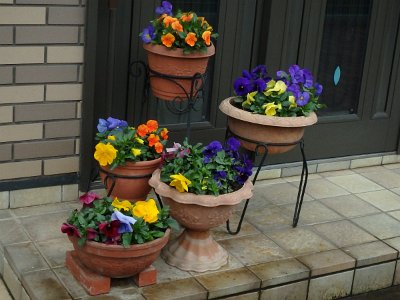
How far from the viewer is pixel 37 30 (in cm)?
411

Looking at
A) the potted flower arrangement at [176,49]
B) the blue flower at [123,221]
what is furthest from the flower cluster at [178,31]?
the blue flower at [123,221]

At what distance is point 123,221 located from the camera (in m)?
3.41

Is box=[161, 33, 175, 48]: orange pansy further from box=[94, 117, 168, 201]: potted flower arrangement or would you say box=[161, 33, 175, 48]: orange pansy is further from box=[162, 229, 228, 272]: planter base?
box=[162, 229, 228, 272]: planter base

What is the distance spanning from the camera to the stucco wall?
4074 millimetres

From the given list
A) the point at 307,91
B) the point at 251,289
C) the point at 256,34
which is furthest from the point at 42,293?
the point at 256,34

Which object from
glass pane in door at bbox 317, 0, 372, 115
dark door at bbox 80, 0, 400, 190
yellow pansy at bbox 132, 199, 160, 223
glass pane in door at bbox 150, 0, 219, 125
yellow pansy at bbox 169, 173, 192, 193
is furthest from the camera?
glass pane in door at bbox 317, 0, 372, 115

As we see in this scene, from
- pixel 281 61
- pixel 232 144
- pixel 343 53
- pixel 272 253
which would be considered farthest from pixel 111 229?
pixel 343 53

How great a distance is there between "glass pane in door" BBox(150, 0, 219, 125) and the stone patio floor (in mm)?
581

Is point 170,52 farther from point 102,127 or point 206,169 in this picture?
point 206,169

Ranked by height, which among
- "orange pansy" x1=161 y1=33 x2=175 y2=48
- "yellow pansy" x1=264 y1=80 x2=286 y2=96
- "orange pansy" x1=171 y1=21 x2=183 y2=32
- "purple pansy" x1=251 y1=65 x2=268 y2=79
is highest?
"orange pansy" x1=171 y1=21 x2=183 y2=32

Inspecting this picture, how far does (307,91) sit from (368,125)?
137 centimetres

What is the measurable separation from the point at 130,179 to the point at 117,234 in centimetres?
48

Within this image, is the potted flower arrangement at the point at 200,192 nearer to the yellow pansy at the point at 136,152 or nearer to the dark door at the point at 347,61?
the yellow pansy at the point at 136,152

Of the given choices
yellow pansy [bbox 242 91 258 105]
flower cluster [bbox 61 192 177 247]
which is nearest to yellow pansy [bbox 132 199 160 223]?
flower cluster [bbox 61 192 177 247]
